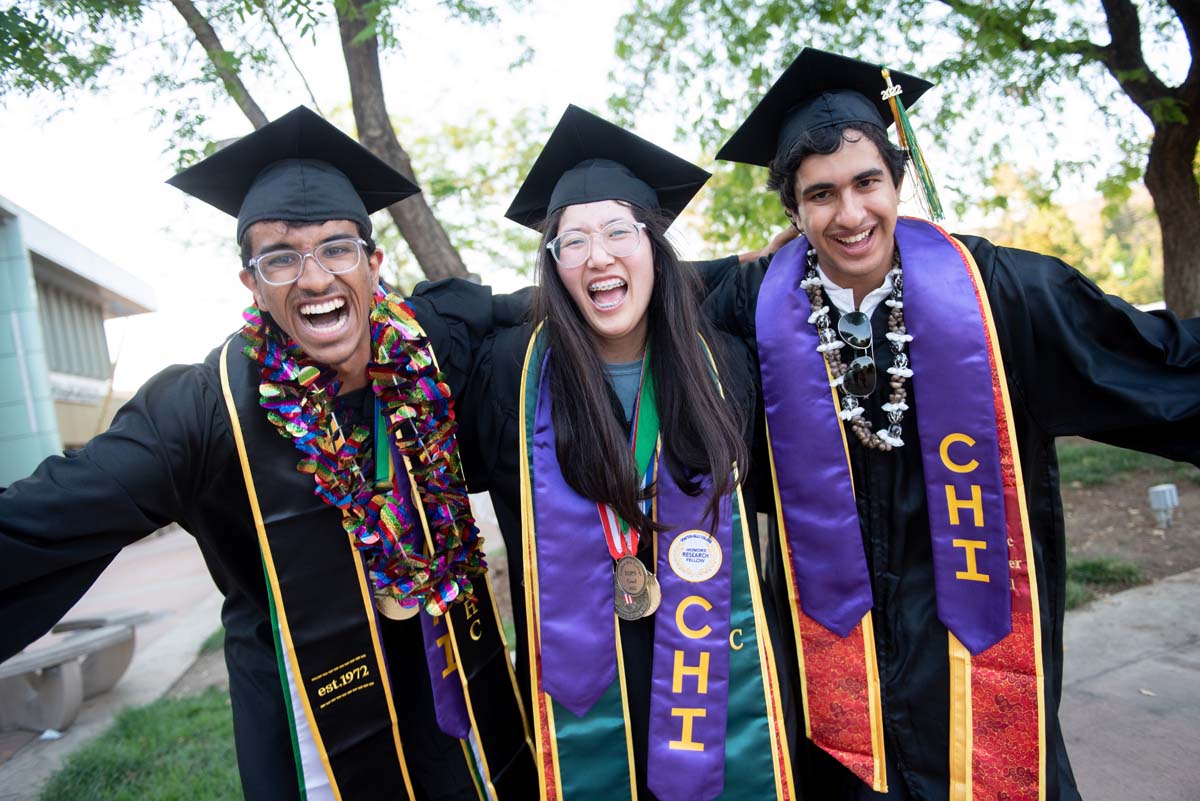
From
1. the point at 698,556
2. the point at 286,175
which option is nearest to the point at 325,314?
the point at 286,175

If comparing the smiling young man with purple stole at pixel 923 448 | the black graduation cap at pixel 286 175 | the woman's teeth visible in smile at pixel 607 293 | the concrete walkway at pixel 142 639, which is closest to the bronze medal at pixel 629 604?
the smiling young man with purple stole at pixel 923 448

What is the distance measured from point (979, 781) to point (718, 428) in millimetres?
1104

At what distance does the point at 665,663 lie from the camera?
2.08m

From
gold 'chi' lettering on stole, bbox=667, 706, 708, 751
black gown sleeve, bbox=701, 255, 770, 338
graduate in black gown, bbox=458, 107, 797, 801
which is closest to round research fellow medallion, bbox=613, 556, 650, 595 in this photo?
graduate in black gown, bbox=458, 107, 797, 801

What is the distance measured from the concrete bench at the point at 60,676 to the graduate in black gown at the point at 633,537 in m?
3.38

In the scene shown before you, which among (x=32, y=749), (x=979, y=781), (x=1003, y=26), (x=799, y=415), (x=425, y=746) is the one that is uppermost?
(x=1003, y=26)

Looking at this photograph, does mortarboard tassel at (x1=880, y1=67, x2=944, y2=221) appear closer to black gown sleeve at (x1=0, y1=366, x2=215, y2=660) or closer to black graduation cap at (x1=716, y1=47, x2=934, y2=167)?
black graduation cap at (x1=716, y1=47, x2=934, y2=167)

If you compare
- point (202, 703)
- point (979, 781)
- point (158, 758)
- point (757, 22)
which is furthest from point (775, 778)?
point (757, 22)

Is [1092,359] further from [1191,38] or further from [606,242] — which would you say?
[1191,38]

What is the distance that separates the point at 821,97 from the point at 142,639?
667cm

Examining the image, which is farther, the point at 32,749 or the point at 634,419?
the point at 32,749

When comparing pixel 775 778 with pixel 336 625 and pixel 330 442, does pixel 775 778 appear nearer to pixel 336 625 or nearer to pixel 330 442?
pixel 336 625

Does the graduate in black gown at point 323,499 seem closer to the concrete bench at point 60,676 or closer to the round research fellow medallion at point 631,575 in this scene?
the round research fellow medallion at point 631,575

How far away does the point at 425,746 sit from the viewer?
2.32 m
